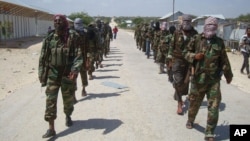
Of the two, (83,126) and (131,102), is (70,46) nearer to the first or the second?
(83,126)

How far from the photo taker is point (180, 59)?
278 inches

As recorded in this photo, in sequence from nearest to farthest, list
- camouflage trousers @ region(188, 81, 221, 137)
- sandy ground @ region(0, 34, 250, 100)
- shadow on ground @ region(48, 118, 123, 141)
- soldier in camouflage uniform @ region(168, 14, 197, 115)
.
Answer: camouflage trousers @ region(188, 81, 221, 137) < shadow on ground @ region(48, 118, 123, 141) < soldier in camouflage uniform @ region(168, 14, 197, 115) < sandy ground @ region(0, 34, 250, 100)

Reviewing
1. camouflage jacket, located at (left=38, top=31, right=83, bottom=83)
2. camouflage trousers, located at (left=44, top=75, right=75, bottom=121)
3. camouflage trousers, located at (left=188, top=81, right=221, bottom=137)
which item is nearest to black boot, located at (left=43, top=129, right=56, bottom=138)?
camouflage trousers, located at (left=44, top=75, right=75, bottom=121)

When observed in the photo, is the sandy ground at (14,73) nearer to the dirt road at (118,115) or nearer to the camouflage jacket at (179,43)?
the dirt road at (118,115)

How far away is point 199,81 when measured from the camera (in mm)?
5598

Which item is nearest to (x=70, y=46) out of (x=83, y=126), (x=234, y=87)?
(x=83, y=126)

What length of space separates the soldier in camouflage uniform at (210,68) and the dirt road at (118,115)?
0.55 m

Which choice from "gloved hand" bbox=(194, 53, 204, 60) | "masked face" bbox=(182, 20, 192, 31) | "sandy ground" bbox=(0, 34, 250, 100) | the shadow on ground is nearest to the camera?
"gloved hand" bbox=(194, 53, 204, 60)

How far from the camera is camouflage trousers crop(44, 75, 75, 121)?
5.64m

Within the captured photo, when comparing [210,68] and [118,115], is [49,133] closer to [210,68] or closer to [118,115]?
[118,115]

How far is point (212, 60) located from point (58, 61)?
2466mm

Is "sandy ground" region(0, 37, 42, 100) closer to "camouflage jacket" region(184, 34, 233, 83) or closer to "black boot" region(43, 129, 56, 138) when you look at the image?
"black boot" region(43, 129, 56, 138)

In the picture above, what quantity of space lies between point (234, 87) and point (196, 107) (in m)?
5.08

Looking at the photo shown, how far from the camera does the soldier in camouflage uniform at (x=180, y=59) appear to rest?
689cm
